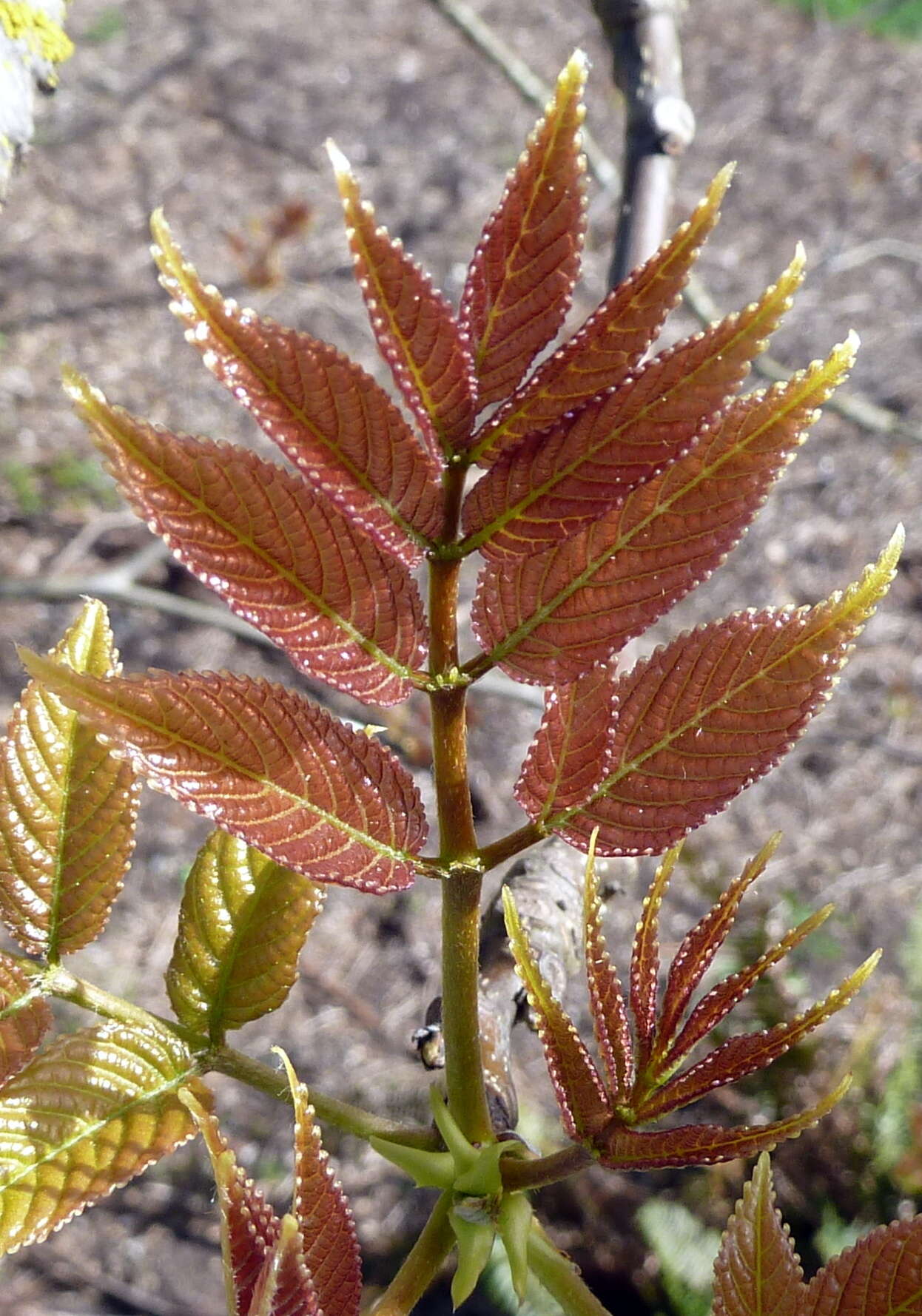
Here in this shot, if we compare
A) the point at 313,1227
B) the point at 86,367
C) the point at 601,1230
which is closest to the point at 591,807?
the point at 313,1227

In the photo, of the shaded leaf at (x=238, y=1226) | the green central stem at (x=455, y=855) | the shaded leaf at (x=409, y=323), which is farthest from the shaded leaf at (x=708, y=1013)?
the shaded leaf at (x=409, y=323)

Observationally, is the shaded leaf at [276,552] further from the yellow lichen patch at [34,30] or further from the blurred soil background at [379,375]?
the blurred soil background at [379,375]

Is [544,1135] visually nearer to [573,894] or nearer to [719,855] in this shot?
[719,855]

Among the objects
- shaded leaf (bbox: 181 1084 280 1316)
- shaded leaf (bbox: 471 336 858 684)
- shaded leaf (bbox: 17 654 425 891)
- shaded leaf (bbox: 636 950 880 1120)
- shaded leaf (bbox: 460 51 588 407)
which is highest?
shaded leaf (bbox: 460 51 588 407)

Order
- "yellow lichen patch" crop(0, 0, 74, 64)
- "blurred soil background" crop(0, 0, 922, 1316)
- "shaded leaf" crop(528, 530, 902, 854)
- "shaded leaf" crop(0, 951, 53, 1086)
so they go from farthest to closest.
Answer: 1. "blurred soil background" crop(0, 0, 922, 1316)
2. "yellow lichen patch" crop(0, 0, 74, 64)
3. "shaded leaf" crop(0, 951, 53, 1086)
4. "shaded leaf" crop(528, 530, 902, 854)

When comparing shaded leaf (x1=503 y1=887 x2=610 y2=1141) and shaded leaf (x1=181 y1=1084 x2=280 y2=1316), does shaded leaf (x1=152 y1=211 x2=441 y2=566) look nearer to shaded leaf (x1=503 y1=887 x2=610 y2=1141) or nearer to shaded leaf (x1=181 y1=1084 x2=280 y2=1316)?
shaded leaf (x1=503 y1=887 x2=610 y2=1141)

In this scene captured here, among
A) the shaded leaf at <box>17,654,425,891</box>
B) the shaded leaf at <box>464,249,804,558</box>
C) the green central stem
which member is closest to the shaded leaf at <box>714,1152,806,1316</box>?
the green central stem
